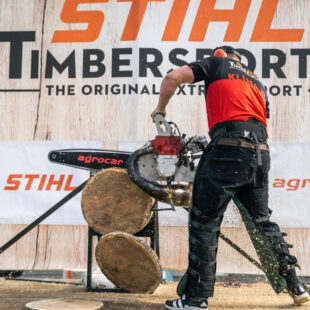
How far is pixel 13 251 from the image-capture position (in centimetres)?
470

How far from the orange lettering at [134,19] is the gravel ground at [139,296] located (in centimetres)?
258

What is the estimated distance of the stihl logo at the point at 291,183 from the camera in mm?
4594

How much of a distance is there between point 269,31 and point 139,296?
301cm

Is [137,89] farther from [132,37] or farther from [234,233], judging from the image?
[234,233]

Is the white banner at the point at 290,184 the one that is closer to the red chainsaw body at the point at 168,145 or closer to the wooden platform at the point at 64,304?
the red chainsaw body at the point at 168,145

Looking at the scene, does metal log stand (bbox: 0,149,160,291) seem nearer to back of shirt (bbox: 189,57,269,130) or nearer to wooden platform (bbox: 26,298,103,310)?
wooden platform (bbox: 26,298,103,310)

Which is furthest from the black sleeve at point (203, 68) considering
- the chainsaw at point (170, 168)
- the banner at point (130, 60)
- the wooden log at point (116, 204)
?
the banner at point (130, 60)

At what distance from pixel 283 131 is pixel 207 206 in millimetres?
2133

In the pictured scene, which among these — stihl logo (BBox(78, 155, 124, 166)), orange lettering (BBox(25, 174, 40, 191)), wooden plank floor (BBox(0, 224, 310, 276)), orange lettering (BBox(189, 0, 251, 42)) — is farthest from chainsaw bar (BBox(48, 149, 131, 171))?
orange lettering (BBox(189, 0, 251, 42))

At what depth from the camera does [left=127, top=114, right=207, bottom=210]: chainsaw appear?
3350 mm

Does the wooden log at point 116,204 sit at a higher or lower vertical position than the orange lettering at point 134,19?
lower

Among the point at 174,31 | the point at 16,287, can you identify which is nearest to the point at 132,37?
the point at 174,31

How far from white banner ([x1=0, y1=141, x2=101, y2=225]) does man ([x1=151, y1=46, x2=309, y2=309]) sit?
6.23 feet

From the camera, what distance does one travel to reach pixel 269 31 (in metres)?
4.74
